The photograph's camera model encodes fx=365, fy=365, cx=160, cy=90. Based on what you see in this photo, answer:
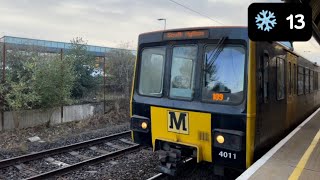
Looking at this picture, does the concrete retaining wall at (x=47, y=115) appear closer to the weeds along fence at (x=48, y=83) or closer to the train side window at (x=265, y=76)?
the weeds along fence at (x=48, y=83)

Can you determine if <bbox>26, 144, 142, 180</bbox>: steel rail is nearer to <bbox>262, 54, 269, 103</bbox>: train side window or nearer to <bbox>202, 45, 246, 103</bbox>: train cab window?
<bbox>202, 45, 246, 103</bbox>: train cab window

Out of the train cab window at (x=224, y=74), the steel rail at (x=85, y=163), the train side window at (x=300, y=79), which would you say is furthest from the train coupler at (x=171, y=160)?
the train side window at (x=300, y=79)

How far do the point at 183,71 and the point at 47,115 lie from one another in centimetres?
867

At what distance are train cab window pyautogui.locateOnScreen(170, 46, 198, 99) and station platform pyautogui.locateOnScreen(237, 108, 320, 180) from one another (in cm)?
169

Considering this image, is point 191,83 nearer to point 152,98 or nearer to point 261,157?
point 152,98

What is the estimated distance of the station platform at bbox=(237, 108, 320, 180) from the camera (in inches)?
221

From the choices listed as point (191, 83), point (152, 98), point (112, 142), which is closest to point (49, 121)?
point (112, 142)

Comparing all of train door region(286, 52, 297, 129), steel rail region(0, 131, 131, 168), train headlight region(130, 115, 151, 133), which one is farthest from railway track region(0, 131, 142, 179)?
train door region(286, 52, 297, 129)

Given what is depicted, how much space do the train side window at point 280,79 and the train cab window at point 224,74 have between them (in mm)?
1913

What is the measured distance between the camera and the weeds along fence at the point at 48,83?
492 inches

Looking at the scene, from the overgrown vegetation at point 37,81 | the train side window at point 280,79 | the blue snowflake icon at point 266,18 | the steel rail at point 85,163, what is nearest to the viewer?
the blue snowflake icon at point 266,18

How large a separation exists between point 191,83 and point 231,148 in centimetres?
132

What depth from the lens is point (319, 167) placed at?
6172 mm

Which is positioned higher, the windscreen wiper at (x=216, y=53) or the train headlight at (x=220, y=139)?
the windscreen wiper at (x=216, y=53)
